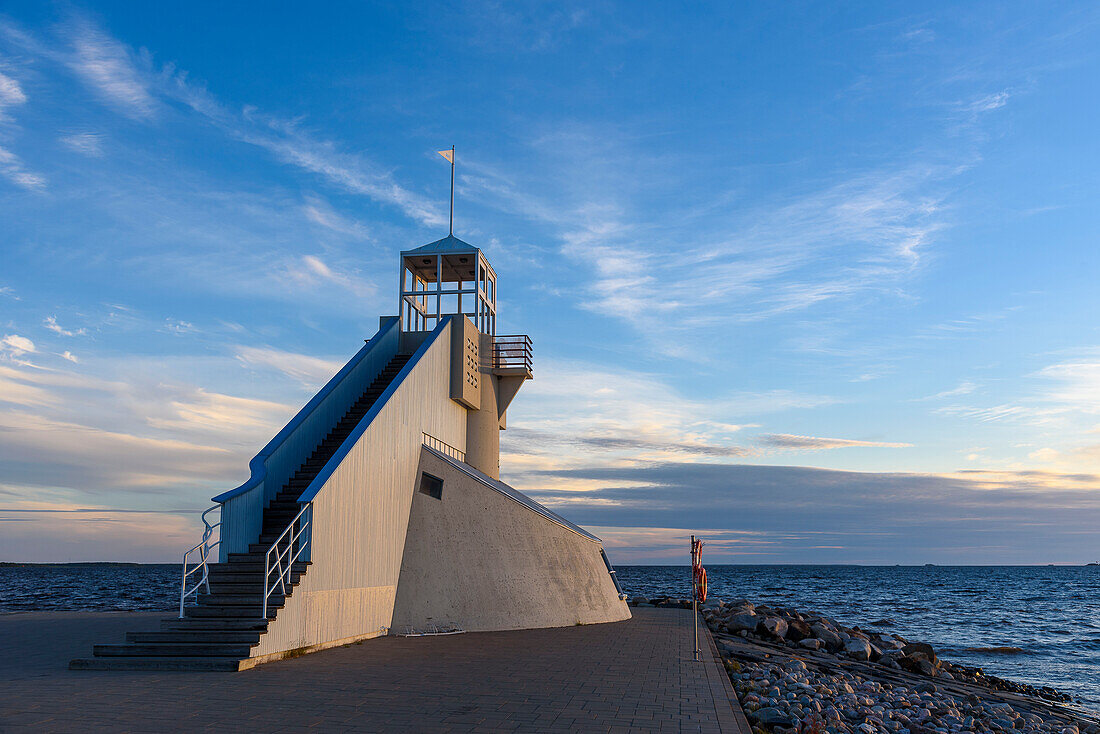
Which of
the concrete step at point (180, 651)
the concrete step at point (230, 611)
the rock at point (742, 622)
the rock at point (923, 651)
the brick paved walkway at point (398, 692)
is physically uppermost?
the concrete step at point (230, 611)

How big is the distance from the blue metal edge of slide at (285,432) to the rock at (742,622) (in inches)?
452

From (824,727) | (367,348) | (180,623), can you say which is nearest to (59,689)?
(180,623)

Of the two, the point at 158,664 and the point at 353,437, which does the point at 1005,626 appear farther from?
the point at 158,664

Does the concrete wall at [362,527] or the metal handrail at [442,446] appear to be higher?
the metal handrail at [442,446]

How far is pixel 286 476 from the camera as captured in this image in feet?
48.4

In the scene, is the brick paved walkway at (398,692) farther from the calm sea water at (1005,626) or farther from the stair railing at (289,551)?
the calm sea water at (1005,626)

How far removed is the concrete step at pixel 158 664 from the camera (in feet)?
34.0

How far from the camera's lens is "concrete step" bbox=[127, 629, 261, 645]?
35.6 feet

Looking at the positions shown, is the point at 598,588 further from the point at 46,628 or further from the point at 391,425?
the point at 46,628

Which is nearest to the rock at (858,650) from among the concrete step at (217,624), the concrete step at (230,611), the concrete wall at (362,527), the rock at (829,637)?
the rock at (829,637)

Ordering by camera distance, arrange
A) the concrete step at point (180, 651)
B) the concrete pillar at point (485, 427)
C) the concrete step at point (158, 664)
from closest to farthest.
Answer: the concrete step at point (158, 664) → the concrete step at point (180, 651) → the concrete pillar at point (485, 427)

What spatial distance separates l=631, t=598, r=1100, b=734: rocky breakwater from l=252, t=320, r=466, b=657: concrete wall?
6236mm

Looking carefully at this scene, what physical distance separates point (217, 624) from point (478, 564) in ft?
20.1

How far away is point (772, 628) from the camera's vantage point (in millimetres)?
20359
